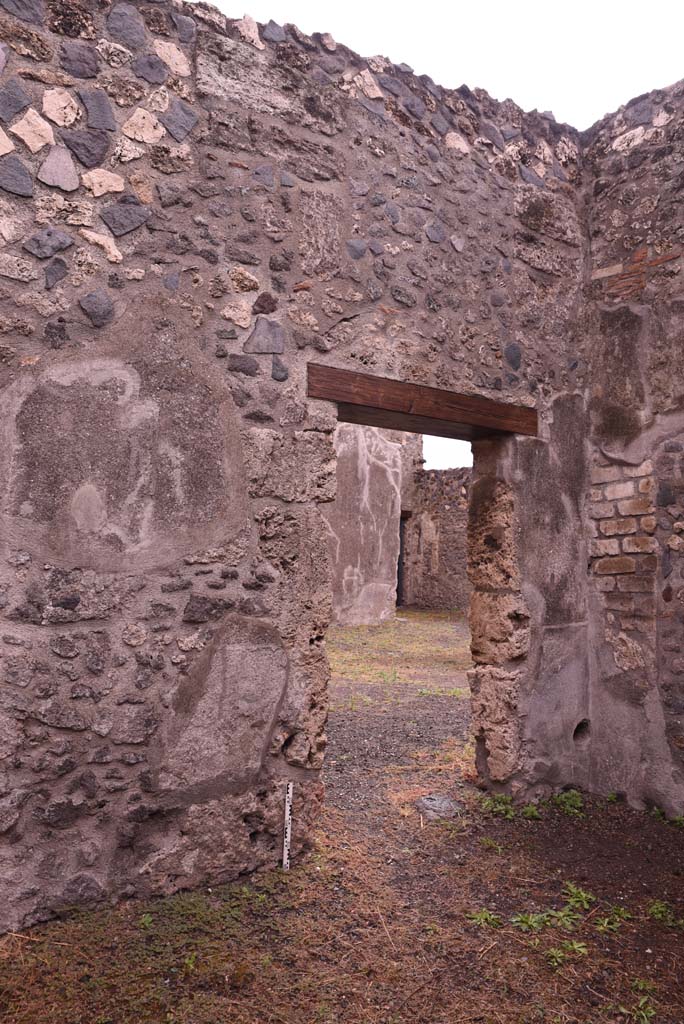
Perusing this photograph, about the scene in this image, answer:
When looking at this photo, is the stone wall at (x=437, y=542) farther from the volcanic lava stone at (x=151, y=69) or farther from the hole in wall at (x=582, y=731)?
the volcanic lava stone at (x=151, y=69)

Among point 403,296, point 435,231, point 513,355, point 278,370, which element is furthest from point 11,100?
point 513,355

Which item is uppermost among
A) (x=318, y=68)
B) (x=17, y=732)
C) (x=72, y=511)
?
(x=318, y=68)

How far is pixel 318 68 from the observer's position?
134 inches

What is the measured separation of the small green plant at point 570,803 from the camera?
12.8 feet

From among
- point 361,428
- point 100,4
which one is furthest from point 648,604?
point 361,428

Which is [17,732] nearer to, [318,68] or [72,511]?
[72,511]

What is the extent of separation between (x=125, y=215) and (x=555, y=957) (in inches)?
124

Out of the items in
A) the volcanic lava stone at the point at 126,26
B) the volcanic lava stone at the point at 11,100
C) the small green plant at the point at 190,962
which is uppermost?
the volcanic lava stone at the point at 126,26

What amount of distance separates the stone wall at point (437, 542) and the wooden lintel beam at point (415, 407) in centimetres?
1091

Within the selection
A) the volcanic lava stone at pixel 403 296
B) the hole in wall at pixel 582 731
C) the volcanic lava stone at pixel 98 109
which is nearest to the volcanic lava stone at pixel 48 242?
the volcanic lava stone at pixel 98 109

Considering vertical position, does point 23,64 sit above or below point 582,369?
above

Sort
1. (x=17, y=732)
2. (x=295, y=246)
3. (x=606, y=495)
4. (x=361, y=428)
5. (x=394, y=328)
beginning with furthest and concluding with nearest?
(x=361, y=428) < (x=606, y=495) < (x=394, y=328) < (x=295, y=246) < (x=17, y=732)

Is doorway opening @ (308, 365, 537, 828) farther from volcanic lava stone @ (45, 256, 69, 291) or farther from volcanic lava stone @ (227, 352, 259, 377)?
volcanic lava stone @ (45, 256, 69, 291)

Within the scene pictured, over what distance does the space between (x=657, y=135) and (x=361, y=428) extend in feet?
25.9
